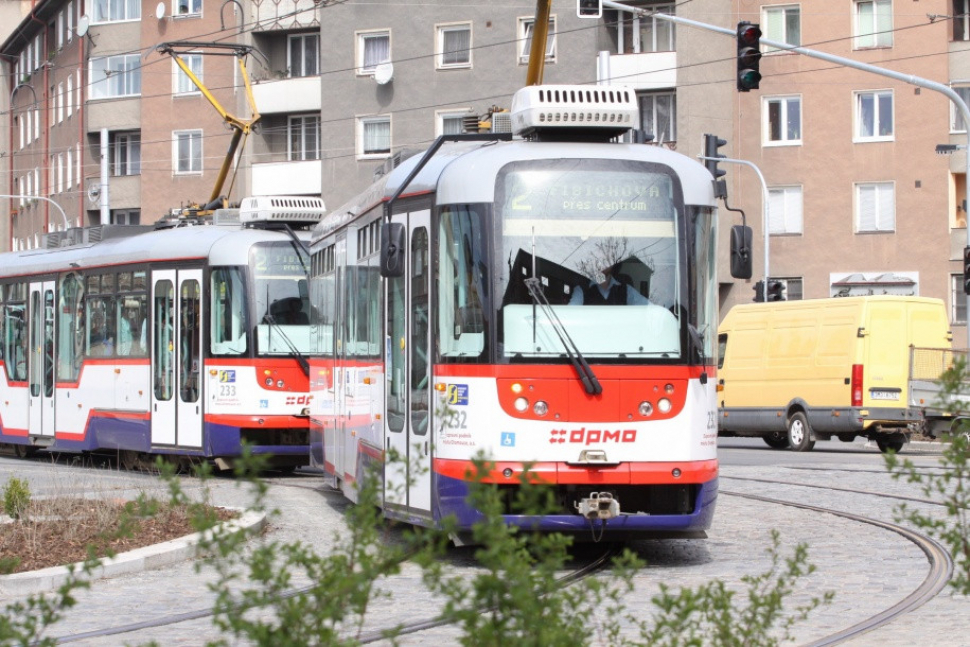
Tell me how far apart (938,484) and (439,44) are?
46.6 m

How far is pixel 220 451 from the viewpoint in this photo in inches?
757

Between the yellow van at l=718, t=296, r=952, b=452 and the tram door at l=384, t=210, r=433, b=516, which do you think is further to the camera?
the yellow van at l=718, t=296, r=952, b=452

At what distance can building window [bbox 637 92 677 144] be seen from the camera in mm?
48438

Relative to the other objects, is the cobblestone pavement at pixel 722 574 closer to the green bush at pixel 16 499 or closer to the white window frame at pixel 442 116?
the green bush at pixel 16 499

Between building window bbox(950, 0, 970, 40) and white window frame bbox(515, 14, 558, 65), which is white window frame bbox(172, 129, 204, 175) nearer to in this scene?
white window frame bbox(515, 14, 558, 65)

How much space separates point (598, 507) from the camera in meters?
10.9

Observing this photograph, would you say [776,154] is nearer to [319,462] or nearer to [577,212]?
[319,462]

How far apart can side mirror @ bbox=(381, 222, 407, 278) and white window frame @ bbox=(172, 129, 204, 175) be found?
1842 inches

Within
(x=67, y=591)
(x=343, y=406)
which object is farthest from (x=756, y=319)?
(x=67, y=591)

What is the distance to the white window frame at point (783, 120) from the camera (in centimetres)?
4897

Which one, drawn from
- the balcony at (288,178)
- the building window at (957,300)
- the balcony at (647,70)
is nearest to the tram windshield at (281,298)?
the balcony at (647,70)

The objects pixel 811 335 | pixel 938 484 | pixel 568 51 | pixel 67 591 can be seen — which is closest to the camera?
pixel 67 591

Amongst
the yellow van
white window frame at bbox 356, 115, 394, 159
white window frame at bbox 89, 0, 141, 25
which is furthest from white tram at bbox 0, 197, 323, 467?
white window frame at bbox 89, 0, 141, 25

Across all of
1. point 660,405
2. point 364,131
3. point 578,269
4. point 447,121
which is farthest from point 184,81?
point 660,405
